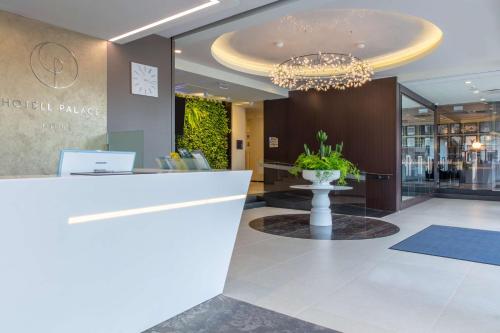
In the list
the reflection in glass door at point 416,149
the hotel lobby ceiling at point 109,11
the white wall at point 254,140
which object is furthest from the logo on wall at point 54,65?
the white wall at point 254,140

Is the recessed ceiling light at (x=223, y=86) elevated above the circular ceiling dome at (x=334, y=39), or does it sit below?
below

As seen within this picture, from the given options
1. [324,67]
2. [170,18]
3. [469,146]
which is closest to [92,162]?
[170,18]

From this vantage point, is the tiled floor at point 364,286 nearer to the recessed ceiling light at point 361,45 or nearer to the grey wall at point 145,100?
the grey wall at point 145,100

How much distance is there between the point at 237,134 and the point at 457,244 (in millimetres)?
9747

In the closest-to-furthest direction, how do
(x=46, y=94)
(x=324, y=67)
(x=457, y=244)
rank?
1. (x=46, y=94)
2. (x=457, y=244)
3. (x=324, y=67)

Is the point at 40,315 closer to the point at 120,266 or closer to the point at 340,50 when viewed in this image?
the point at 120,266

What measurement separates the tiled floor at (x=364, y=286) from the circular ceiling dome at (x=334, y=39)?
348 centimetres

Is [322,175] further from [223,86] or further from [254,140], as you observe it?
[254,140]

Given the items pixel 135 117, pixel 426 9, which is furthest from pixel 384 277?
pixel 135 117

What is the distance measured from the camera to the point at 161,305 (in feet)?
9.00

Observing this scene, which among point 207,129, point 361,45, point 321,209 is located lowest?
point 321,209

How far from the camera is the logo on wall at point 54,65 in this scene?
4402mm

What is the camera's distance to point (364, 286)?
11.5 ft

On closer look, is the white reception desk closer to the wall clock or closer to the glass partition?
the glass partition
